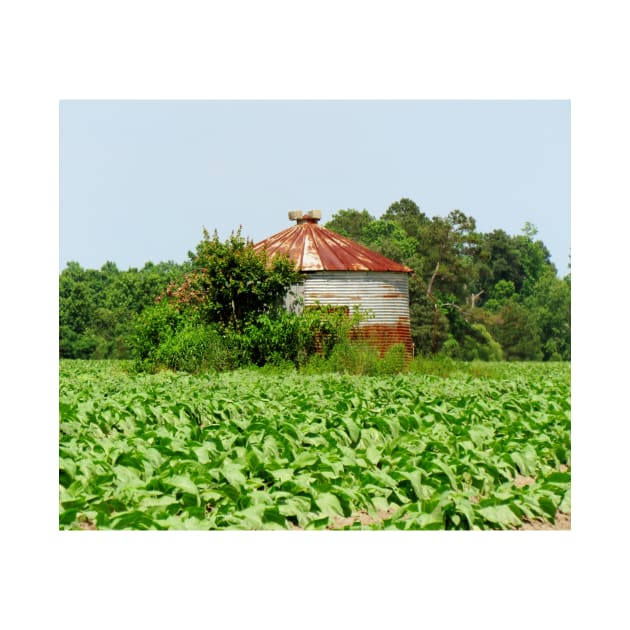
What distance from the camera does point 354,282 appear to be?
82.3 feet

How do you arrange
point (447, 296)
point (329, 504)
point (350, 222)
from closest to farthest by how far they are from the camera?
1. point (329, 504)
2. point (447, 296)
3. point (350, 222)

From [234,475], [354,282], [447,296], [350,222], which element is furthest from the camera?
[350,222]

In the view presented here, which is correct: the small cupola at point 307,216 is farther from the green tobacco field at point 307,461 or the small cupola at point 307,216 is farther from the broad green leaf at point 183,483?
the broad green leaf at point 183,483

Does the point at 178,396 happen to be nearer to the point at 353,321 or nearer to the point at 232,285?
the point at 232,285

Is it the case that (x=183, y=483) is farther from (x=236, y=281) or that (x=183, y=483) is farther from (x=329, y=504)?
(x=236, y=281)

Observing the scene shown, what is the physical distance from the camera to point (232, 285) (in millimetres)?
23188

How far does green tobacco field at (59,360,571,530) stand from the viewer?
6.64 metres

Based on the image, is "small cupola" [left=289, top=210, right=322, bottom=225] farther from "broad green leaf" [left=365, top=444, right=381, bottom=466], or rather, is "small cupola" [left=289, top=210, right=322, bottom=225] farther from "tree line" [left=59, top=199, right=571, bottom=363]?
"broad green leaf" [left=365, top=444, right=381, bottom=466]

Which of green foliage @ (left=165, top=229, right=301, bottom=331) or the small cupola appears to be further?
the small cupola

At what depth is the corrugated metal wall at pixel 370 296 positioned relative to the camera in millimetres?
24766

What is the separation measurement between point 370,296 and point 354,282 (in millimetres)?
610

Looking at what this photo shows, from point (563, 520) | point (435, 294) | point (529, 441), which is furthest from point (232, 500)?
point (435, 294)

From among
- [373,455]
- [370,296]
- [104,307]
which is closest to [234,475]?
[373,455]

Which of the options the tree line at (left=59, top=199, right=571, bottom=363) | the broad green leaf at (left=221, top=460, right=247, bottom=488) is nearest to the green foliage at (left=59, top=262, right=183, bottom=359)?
the tree line at (left=59, top=199, right=571, bottom=363)
